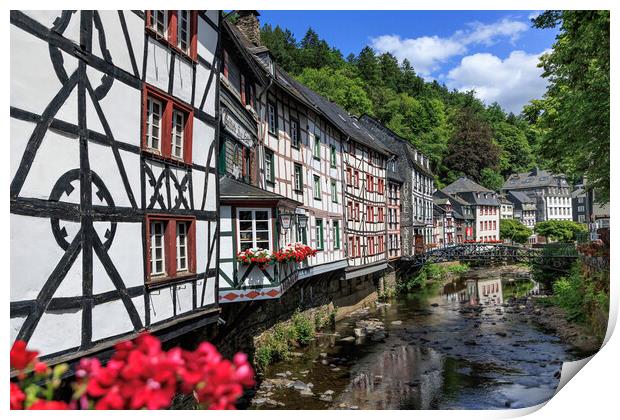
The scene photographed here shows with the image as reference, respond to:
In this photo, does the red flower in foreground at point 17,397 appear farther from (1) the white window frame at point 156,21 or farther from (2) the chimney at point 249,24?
(2) the chimney at point 249,24

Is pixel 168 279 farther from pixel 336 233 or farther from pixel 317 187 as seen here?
pixel 336 233

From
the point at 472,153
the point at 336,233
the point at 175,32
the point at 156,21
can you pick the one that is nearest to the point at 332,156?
the point at 336,233

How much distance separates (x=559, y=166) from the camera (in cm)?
1391

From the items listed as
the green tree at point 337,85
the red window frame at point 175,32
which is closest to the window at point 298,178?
the green tree at point 337,85

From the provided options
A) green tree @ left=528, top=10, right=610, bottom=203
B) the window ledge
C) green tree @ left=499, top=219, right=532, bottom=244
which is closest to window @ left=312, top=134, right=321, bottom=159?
green tree @ left=528, top=10, right=610, bottom=203

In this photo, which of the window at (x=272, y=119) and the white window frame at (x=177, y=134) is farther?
the window at (x=272, y=119)

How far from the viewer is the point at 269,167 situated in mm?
10922

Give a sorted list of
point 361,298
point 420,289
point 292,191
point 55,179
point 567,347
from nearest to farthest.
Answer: point 55,179
point 292,191
point 567,347
point 361,298
point 420,289

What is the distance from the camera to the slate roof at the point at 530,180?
27086 millimetres

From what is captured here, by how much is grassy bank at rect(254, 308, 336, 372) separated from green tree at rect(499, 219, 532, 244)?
17818mm

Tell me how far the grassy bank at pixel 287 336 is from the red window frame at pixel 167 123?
5822mm
